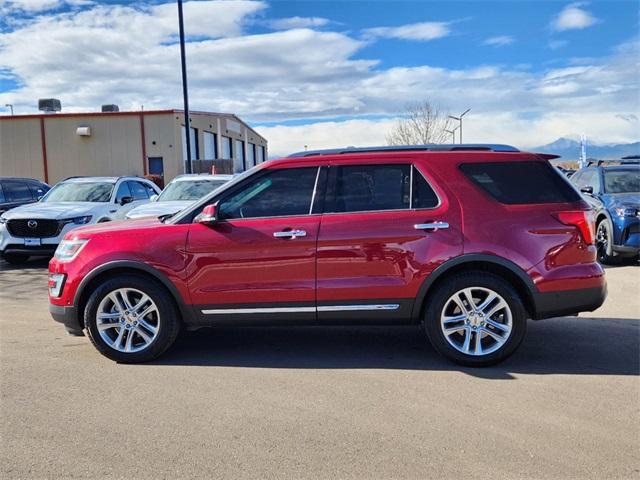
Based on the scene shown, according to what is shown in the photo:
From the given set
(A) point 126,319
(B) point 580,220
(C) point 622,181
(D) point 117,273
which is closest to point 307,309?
(A) point 126,319

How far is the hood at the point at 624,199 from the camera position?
9243 millimetres

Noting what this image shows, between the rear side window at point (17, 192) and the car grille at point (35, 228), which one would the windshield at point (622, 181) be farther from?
the rear side window at point (17, 192)

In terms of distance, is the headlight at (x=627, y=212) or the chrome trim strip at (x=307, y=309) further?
the headlight at (x=627, y=212)

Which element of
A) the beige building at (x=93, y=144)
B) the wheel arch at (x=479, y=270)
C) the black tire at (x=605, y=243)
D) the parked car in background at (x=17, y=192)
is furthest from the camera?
the beige building at (x=93, y=144)

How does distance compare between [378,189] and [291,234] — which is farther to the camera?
[378,189]

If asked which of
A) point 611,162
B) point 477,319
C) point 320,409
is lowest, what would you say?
point 320,409

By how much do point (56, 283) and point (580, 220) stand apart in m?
4.58

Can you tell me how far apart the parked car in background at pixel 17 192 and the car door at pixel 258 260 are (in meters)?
10.2

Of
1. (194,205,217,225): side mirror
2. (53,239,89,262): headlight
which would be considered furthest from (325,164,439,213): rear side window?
(53,239,89,262): headlight

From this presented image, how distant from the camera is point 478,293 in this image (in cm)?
460

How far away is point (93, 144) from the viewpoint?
31.9 metres

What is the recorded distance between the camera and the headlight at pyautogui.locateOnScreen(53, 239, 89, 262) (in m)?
4.87

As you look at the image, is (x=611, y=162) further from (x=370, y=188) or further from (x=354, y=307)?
(x=354, y=307)

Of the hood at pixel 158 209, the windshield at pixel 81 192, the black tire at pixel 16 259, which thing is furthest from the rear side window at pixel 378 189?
the black tire at pixel 16 259
